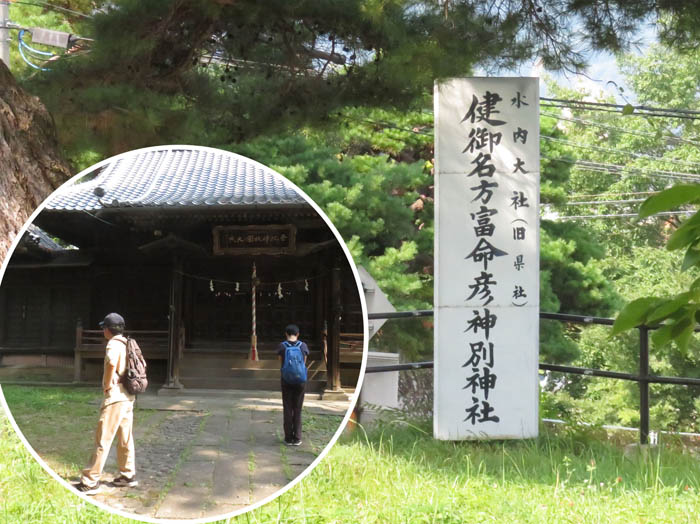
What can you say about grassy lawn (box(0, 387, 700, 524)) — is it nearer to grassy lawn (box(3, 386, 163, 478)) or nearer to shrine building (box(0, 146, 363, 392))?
grassy lawn (box(3, 386, 163, 478))

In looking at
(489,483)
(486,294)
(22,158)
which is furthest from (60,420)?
(486,294)

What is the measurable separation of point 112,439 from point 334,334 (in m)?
0.60

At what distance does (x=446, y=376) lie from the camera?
15.5 feet

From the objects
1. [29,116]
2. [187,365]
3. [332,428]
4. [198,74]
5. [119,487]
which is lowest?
[119,487]

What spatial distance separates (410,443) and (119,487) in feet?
8.91

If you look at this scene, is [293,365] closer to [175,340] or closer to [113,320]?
[175,340]

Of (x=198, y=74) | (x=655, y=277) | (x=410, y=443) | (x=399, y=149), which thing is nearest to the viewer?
(x=410, y=443)

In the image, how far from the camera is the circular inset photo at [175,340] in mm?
1955

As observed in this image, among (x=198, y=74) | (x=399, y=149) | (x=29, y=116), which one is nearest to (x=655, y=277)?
(x=399, y=149)

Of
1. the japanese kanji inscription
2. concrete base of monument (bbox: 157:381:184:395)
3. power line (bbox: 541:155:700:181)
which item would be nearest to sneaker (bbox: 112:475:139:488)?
concrete base of monument (bbox: 157:381:184:395)

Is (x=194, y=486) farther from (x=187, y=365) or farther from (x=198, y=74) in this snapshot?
(x=198, y=74)

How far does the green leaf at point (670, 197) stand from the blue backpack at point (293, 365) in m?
1.07

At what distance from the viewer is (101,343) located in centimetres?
194

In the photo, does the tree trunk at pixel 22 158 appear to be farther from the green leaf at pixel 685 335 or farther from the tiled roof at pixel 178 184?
the green leaf at pixel 685 335
